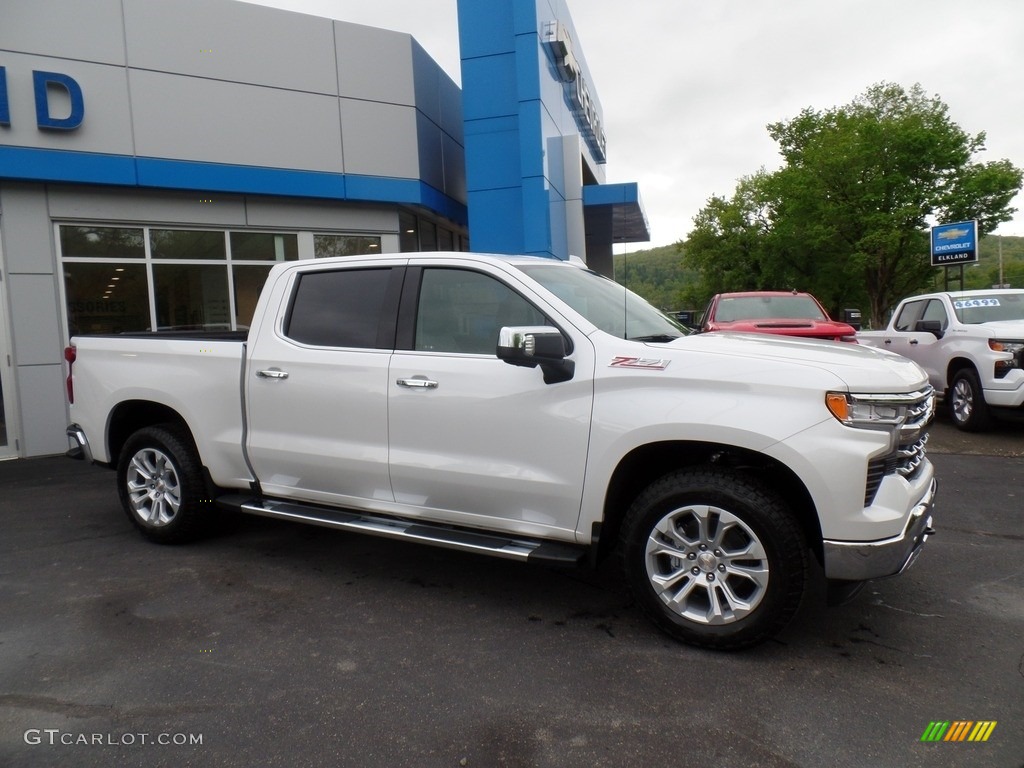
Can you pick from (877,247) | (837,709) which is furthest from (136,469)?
(877,247)

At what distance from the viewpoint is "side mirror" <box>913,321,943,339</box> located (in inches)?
372

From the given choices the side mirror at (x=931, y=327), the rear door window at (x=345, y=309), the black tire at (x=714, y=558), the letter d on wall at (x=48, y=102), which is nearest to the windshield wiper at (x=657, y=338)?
the black tire at (x=714, y=558)

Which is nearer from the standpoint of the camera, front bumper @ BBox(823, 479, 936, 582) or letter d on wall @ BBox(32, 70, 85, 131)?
front bumper @ BBox(823, 479, 936, 582)

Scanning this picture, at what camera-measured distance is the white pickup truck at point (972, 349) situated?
8.30 m

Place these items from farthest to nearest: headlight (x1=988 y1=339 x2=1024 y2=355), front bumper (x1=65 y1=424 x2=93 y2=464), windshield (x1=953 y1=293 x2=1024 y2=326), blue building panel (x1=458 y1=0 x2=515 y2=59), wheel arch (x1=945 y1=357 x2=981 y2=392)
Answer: blue building panel (x1=458 y1=0 x2=515 y2=59) → windshield (x1=953 y1=293 x2=1024 y2=326) → wheel arch (x1=945 y1=357 x2=981 y2=392) → headlight (x1=988 y1=339 x2=1024 y2=355) → front bumper (x1=65 y1=424 x2=93 y2=464)

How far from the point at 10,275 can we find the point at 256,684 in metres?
8.45

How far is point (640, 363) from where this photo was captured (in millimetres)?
3434

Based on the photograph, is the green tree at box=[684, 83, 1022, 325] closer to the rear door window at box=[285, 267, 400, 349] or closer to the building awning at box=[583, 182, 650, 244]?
the building awning at box=[583, 182, 650, 244]

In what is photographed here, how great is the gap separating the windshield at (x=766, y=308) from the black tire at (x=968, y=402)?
1.94m

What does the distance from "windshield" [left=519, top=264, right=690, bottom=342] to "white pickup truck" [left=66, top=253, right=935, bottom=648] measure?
2cm

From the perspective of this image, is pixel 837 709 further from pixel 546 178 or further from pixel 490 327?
pixel 546 178

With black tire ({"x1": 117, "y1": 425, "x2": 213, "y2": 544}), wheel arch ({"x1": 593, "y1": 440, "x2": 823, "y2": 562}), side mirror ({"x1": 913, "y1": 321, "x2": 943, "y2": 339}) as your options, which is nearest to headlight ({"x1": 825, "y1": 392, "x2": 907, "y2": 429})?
wheel arch ({"x1": 593, "y1": 440, "x2": 823, "y2": 562})

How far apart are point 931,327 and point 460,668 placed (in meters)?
8.60

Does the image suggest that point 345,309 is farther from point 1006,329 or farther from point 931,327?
point 931,327
